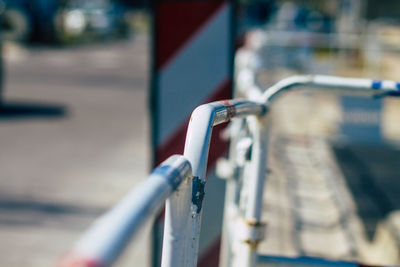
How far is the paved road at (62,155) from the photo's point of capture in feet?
14.7

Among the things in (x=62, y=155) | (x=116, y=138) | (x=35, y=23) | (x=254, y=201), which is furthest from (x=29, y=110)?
(x=35, y=23)

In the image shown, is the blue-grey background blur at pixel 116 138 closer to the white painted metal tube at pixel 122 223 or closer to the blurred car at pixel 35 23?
the white painted metal tube at pixel 122 223

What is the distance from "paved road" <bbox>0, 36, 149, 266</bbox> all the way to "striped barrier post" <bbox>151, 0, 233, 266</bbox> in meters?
1.37

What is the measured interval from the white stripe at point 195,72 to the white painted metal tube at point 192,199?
46.5 inches

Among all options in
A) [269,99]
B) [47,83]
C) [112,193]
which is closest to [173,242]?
[269,99]

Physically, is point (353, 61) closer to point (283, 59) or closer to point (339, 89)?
point (283, 59)

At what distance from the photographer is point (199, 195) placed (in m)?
1.35

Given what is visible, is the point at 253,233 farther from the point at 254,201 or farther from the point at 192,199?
the point at 192,199

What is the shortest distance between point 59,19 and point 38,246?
23.7 m

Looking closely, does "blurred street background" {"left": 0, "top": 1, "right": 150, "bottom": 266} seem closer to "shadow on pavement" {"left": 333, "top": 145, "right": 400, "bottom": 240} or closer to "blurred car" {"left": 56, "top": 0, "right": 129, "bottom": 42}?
"shadow on pavement" {"left": 333, "top": 145, "right": 400, "bottom": 240}

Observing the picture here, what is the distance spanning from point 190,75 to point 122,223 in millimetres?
1874

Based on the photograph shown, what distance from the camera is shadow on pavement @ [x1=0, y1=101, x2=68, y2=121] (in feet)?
29.9

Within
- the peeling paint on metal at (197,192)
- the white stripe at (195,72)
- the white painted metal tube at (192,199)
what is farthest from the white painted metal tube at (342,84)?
the peeling paint on metal at (197,192)

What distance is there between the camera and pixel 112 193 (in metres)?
5.43
